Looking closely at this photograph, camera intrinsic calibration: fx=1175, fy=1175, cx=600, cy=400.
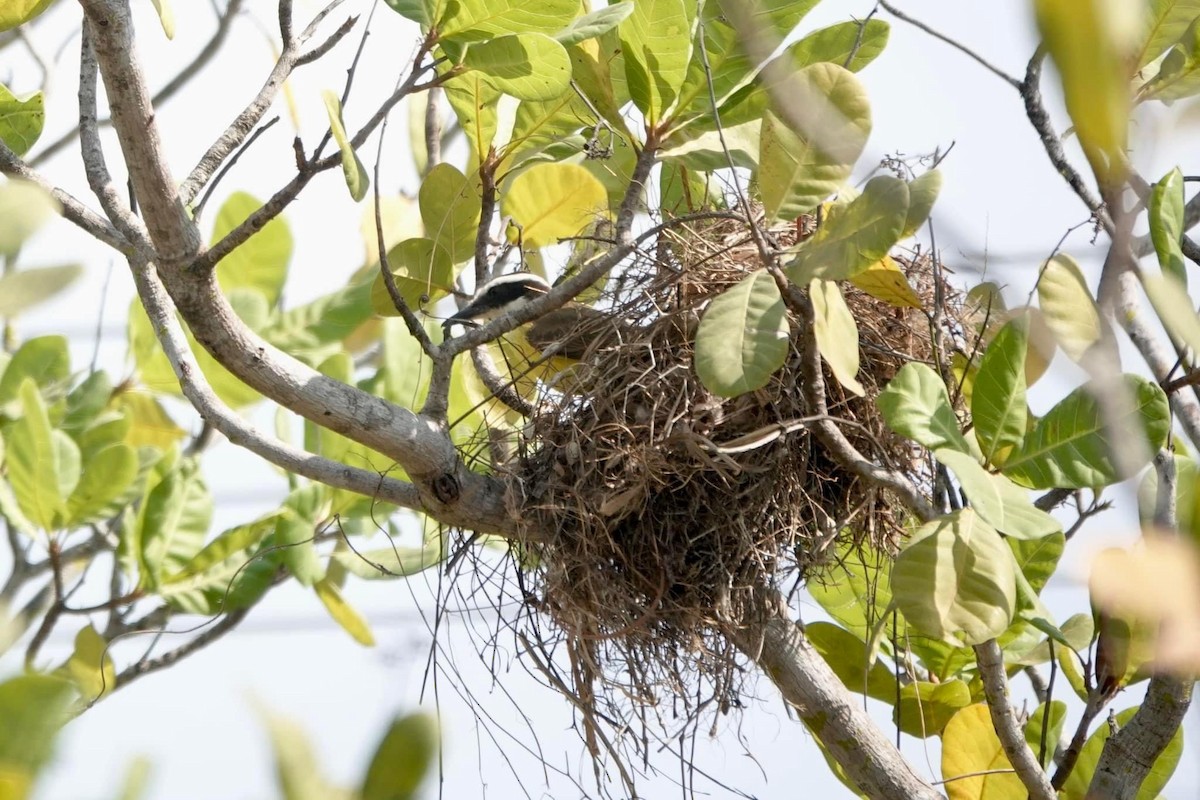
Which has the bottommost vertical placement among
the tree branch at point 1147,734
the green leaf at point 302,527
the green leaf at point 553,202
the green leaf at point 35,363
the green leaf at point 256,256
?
the tree branch at point 1147,734

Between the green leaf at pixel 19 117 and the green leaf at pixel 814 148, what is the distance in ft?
3.06

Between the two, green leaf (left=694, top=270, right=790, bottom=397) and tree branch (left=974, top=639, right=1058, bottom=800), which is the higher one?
green leaf (left=694, top=270, right=790, bottom=397)

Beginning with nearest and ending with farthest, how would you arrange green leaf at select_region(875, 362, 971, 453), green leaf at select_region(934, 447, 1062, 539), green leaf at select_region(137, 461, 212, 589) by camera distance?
green leaf at select_region(934, 447, 1062, 539), green leaf at select_region(875, 362, 971, 453), green leaf at select_region(137, 461, 212, 589)

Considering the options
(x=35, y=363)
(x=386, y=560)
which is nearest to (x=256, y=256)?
(x=35, y=363)

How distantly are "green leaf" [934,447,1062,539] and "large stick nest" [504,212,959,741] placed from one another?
0.80 ft

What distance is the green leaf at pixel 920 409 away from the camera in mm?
1211

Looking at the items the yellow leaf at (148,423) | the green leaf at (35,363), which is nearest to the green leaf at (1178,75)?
the green leaf at (35,363)

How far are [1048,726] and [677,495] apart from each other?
84 cm

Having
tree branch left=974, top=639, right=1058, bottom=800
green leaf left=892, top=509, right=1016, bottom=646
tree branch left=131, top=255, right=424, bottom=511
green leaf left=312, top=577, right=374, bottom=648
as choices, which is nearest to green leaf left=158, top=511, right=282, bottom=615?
green leaf left=312, top=577, right=374, bottom=648

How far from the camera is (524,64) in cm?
139

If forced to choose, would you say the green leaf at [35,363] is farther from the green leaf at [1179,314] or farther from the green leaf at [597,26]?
the green leaf at [1179,314]

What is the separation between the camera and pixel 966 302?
5.75 feet

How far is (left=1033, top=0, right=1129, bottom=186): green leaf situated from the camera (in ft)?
0.79

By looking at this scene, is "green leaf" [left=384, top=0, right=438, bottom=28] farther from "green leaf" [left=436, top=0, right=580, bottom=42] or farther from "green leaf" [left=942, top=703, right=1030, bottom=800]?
"green leaf" [left=942, top=703, right=1030, bottom=800]
